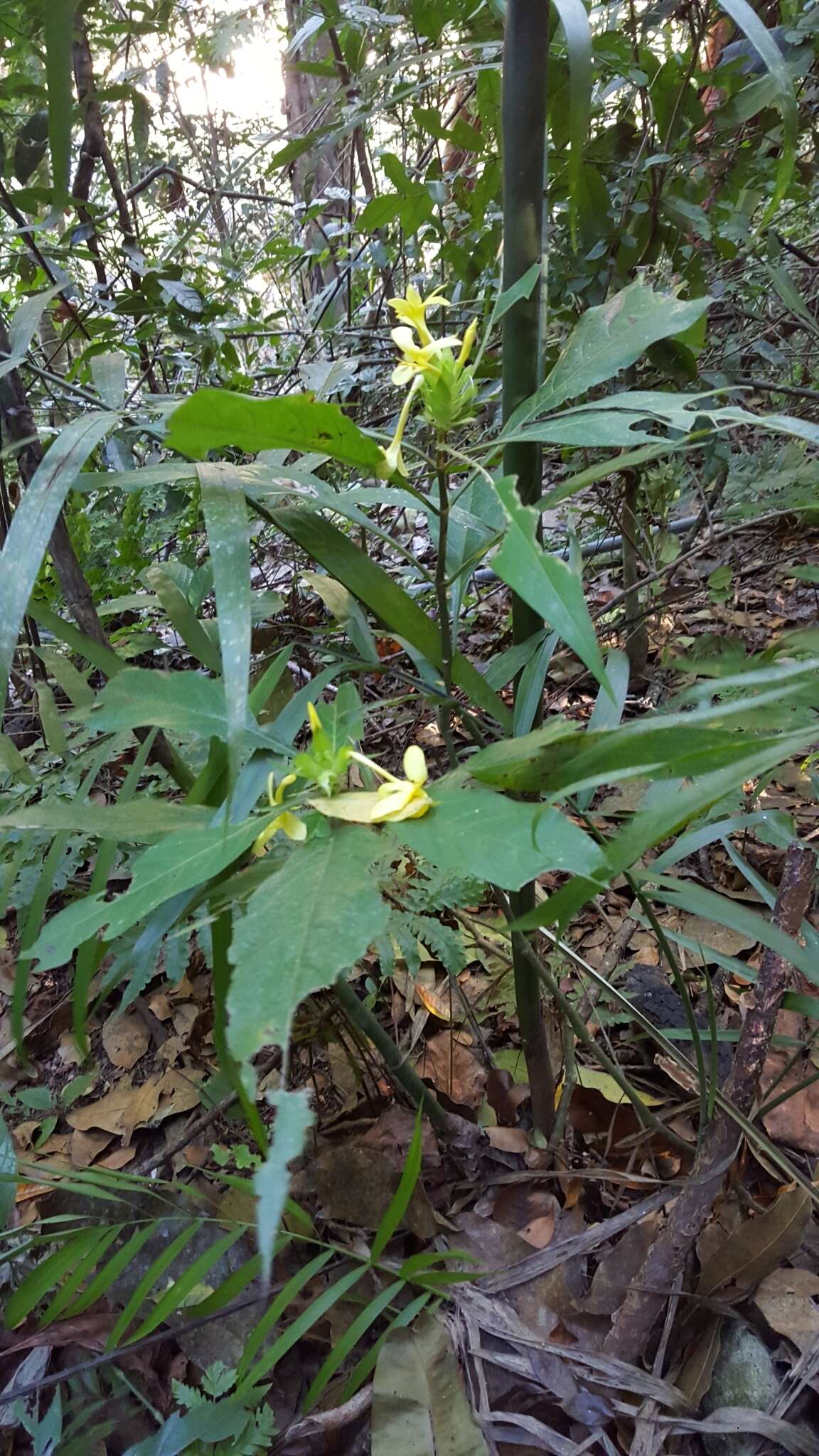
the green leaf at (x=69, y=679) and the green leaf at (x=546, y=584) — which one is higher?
the green leaf at (x=546, y=584)

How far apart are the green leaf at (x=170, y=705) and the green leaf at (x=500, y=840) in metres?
0.14

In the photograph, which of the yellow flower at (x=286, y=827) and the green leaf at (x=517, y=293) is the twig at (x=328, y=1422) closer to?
the yellow flower at (x=286, y=827)

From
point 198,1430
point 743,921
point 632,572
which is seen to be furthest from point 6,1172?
point 632,572

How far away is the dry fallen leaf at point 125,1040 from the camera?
109cm

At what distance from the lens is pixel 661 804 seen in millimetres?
315

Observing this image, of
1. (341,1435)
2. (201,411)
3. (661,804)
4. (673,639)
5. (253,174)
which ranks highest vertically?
(253,174)

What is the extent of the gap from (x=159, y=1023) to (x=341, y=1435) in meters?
0.59

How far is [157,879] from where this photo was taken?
35cm

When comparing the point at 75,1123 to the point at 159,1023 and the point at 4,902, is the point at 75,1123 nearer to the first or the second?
the point at 159,1023

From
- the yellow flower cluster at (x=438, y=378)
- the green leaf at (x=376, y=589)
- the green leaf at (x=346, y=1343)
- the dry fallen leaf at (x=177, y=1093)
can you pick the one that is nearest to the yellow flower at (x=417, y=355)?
the yellow flower cluster at (x=438, y=378)

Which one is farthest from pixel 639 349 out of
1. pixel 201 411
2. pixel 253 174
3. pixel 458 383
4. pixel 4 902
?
pixel 253 174

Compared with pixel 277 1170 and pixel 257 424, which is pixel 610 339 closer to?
pixel 257 424

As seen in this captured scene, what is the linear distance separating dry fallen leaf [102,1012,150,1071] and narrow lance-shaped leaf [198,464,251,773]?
35.2 inches

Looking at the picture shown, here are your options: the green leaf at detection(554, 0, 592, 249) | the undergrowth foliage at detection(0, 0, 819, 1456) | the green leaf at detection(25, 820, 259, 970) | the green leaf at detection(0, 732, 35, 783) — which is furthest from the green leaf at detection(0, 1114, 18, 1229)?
the green leaf at detection(554, 0, 592, 249)
